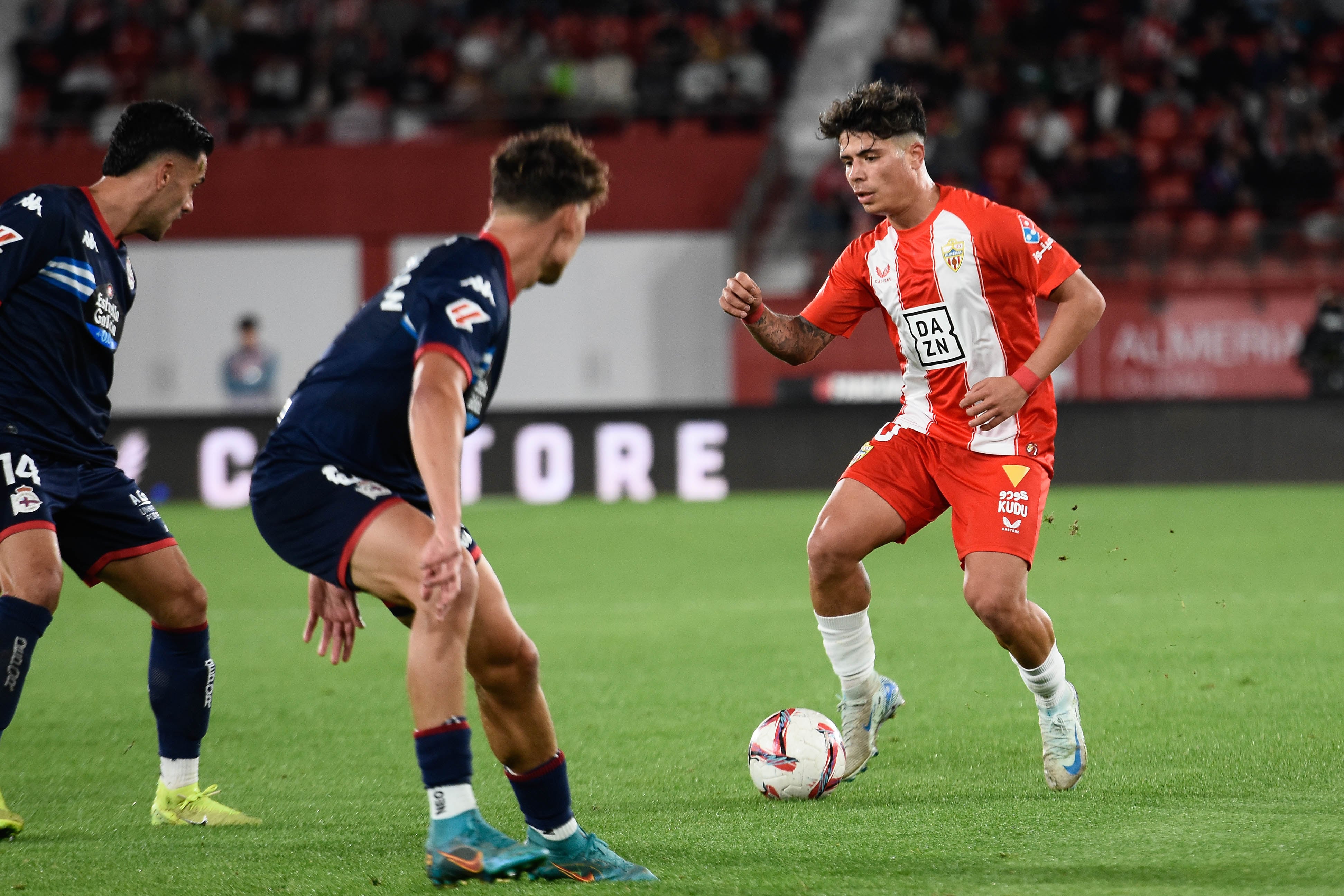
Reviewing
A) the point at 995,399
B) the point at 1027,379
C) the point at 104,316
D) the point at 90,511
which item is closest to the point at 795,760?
the point at 995,399

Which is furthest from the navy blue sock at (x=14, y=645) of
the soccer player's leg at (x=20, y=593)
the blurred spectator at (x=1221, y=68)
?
the blurred spectator at (x=1221, y=68)

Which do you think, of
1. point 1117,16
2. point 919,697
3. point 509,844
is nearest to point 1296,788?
point 919,697

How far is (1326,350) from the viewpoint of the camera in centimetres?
1606

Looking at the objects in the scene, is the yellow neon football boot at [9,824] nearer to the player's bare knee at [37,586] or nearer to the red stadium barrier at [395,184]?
the player's bare knee at [37,586]

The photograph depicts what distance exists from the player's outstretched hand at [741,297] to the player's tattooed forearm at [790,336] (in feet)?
0.58

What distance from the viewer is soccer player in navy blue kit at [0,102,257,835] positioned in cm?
414

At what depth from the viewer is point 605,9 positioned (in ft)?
75.2

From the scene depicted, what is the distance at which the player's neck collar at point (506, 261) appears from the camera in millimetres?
3504

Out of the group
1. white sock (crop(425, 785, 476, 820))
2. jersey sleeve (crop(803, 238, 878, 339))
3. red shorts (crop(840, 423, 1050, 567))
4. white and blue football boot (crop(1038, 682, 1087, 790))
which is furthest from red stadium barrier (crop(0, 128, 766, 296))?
white sock (crop(425, 785, 476, 820))

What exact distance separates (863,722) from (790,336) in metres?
1.29

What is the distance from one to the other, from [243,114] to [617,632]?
16.2 metres

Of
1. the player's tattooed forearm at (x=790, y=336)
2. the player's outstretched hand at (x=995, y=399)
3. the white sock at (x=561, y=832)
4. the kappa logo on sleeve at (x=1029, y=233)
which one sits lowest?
the white sock at (x=561, y=832)

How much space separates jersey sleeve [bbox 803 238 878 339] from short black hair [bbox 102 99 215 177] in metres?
2.03

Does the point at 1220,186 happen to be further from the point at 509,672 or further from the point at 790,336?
the point at 509,672
